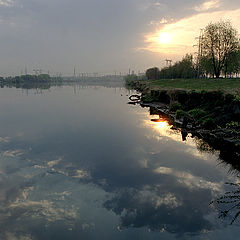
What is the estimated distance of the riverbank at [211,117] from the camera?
83.1ft

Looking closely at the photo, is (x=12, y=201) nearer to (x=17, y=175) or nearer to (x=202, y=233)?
(x=17, y=175)

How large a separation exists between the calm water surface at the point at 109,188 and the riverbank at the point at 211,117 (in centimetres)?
265

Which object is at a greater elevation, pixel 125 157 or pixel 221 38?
pixel 221 38

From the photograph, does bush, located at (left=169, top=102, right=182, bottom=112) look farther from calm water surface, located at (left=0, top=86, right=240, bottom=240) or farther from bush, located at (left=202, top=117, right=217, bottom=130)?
calm water surface, located at (left=0, top=86, right=240, bottom=240)

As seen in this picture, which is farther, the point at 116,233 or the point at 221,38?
the point at 221,38

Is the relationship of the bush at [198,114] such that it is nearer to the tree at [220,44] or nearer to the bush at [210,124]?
the bush at [210,124]

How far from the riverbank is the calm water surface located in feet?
8.69

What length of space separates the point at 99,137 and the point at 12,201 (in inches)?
644

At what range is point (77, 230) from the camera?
12.0 m

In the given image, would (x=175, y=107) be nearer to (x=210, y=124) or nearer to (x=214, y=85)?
(x=214, y=85)

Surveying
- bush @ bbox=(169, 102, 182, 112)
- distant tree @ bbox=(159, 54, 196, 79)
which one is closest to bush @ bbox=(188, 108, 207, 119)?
bush @ bbox=(169, 102, 182, 112)

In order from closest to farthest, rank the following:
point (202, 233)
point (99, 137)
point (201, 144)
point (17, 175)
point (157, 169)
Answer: point (202, 233)
point (17, 175)
point (157, 169)
point (201, 144)
point (99, 137)

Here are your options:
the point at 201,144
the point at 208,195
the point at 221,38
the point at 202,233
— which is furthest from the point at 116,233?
the point at 221,38

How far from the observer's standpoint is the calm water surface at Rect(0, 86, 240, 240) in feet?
40.1
